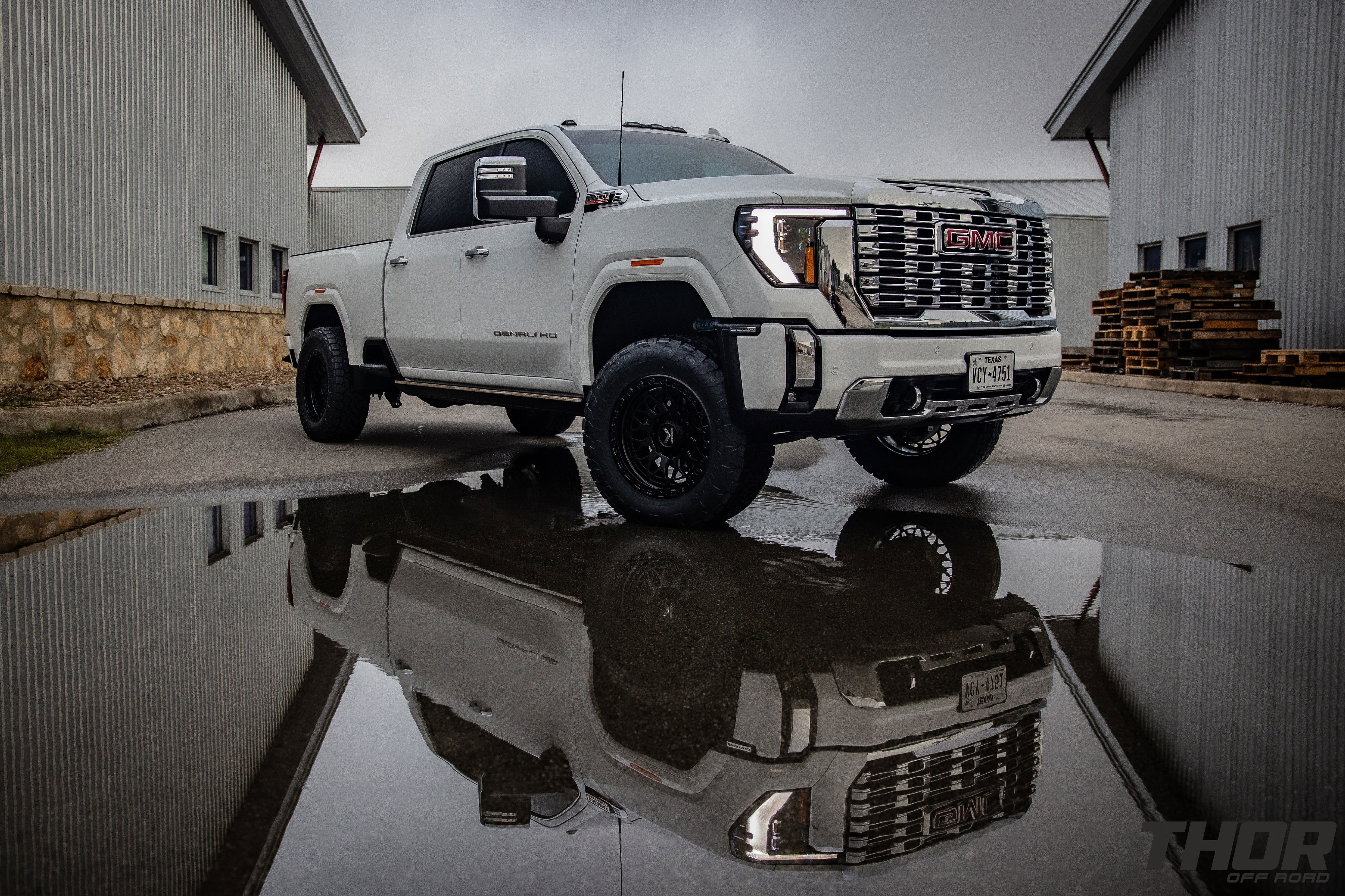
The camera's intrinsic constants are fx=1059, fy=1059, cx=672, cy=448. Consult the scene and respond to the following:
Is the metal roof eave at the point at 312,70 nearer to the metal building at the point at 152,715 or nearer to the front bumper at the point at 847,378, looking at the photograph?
the metal building at the point at 152,715

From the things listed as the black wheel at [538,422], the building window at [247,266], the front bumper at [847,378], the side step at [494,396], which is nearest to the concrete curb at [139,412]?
the side step at [494,396]

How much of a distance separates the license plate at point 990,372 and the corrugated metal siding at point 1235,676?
1013 millimetres

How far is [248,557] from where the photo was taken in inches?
184

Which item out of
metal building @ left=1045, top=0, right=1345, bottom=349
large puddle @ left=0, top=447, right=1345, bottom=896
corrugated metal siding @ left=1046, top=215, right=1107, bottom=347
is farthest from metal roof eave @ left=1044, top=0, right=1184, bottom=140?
large puddle @ left=0, top=447, right=1345, bottom=896

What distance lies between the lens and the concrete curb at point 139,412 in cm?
812

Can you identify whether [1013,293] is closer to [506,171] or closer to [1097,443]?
[506,171]

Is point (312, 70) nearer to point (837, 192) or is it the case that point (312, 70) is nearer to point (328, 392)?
point (328, 392)

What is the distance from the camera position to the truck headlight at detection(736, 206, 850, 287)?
186 inches

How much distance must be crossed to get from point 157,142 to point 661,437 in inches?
567

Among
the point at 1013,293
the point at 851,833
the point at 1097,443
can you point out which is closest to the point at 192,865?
the point at 851,833

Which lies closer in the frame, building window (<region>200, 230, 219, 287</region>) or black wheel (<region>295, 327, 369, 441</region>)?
black wheel (<region>295, 327, 369, 441</region>)

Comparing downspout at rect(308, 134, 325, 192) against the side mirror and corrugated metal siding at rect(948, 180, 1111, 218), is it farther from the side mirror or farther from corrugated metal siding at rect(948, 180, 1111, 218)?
the side mirror

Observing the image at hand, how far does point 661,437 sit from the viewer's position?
5.27m

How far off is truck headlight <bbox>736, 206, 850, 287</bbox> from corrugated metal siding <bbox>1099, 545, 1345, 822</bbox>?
1865mm
